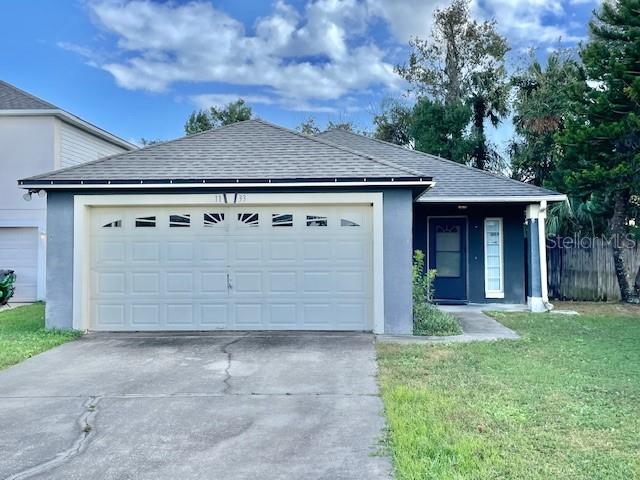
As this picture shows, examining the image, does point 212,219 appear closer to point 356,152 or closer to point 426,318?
point 356,152

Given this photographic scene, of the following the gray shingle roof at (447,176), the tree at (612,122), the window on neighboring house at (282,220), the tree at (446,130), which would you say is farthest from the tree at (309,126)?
the window on neighboring house at (282,220)

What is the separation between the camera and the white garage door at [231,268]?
372 inches

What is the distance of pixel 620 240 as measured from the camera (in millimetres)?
14281

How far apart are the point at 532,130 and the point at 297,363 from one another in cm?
1612

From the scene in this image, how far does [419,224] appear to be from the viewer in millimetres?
13523

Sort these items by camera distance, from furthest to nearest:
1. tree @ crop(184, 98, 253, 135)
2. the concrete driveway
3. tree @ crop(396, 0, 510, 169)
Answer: tree @ crop(184, 98, 253, 135) < tree @ crop(396, 0, 510, 169) < the concrete driveway

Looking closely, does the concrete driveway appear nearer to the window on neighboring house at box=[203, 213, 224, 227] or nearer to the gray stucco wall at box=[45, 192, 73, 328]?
the gray stucco wall at box=[45, 192, 73, 328]

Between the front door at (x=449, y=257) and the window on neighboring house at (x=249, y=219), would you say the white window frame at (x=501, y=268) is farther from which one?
the window on neighboring house at (x=249, y=219)

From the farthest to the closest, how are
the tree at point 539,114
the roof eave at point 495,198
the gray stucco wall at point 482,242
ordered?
1. the tree at point 539,114
2. the gray stucco wall at point 482,242
3. the roof eave at point 495,198

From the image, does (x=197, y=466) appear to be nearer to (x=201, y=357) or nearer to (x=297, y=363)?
(x=297, y=363)

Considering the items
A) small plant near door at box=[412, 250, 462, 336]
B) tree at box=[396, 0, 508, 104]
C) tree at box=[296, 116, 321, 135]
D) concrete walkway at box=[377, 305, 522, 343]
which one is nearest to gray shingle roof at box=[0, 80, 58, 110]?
small plant near door at box=[412, 250, 462, 336]

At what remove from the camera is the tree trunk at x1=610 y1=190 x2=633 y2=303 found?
14.1 m

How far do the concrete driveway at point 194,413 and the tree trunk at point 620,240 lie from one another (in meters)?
9.54

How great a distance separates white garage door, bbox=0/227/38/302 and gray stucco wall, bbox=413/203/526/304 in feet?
35.2
